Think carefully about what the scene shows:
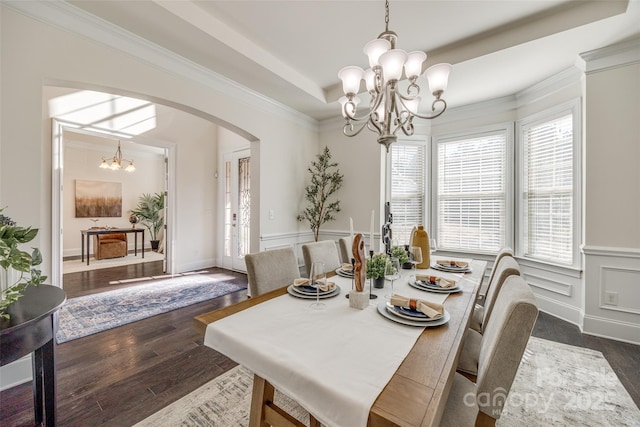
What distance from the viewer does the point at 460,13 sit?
87.6 inches

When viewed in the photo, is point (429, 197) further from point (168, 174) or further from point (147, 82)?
point (168, 174)

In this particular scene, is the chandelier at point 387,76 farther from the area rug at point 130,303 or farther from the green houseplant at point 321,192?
the area rug at point 130,303

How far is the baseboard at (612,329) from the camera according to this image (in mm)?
2452

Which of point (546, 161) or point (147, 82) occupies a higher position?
point (147, 82)

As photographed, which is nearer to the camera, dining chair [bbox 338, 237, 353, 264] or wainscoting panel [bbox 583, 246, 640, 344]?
wainscoting panel [bbox 583, 246, 640, 344]

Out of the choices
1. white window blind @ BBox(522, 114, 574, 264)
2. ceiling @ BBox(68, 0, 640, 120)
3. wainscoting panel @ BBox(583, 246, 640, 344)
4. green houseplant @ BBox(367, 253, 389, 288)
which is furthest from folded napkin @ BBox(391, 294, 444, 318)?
white window blind @ BBox(522, 114, 574, 264)

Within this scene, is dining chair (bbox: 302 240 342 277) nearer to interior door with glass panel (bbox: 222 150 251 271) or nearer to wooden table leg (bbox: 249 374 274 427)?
wooden table leg (bbox: 249 374 274 427)

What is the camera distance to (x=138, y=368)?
2.07 metres

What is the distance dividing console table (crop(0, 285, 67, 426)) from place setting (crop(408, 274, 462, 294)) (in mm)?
1938

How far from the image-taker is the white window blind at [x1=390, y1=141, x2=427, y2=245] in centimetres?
413

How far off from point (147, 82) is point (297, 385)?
283 cm

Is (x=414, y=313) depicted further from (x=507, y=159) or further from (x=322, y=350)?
(x=507, y=159)

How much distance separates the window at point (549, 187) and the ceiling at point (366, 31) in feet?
1.98

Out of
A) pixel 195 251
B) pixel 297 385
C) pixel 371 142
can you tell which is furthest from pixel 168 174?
pixel 297 385
